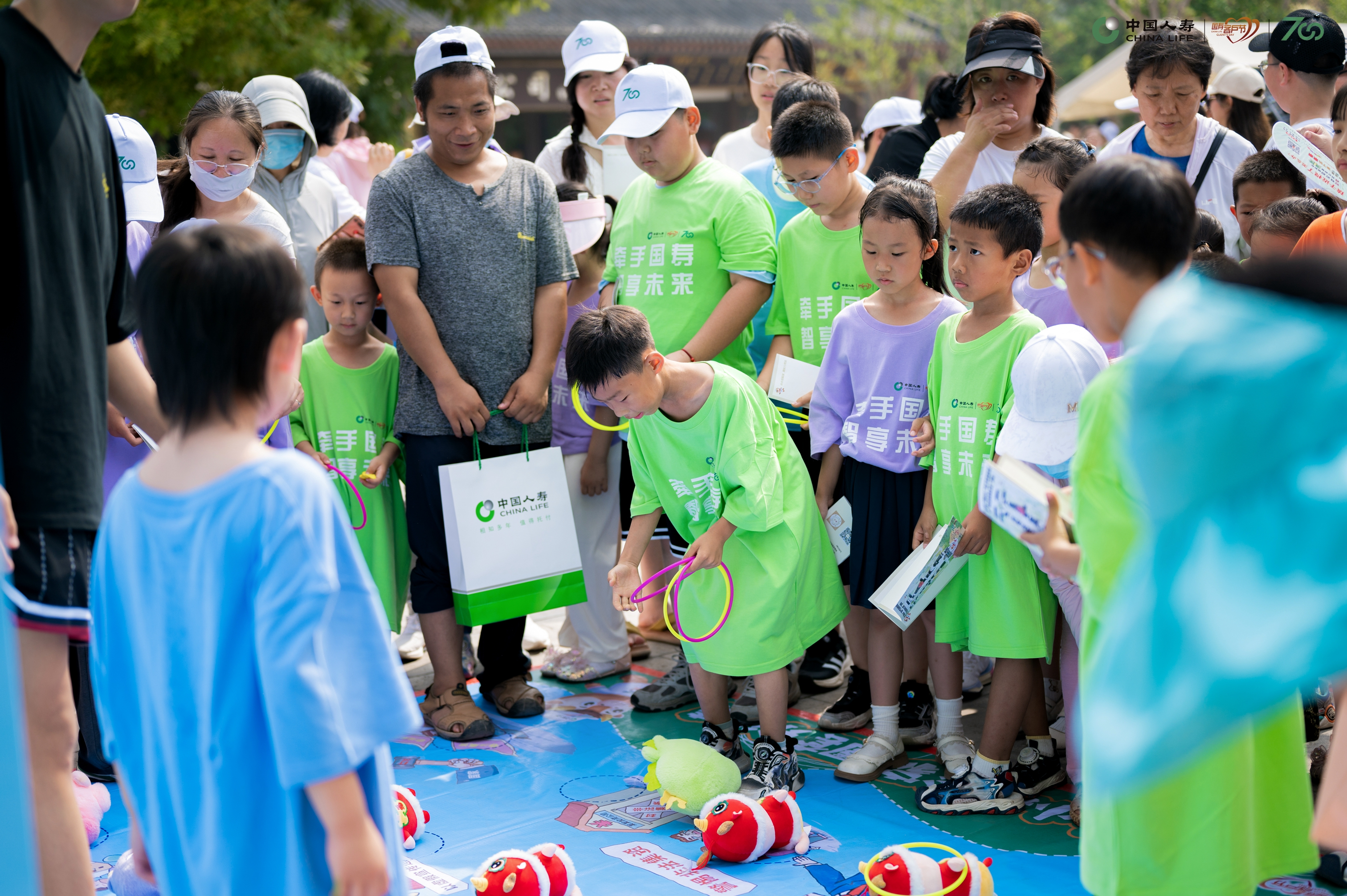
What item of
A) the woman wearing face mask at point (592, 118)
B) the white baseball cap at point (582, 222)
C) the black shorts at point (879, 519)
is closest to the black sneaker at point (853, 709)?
the black shorts at point (879, 519)

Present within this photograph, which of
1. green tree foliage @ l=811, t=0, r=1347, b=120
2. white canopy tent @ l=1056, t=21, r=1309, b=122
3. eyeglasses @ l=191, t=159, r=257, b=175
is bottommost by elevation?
eyeglasses @ l=191, t=159, r=257, b=175

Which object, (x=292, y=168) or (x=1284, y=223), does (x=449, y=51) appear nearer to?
(x=292, y=168)

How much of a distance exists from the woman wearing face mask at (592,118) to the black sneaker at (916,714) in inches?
91.4

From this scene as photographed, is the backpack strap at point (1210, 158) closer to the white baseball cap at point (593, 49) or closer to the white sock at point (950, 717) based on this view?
the white sock at point (950, 717)

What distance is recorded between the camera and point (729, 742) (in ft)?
11.4

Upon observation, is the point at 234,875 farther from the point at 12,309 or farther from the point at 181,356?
the point at 12,309

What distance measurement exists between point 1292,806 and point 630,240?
2.69 meters

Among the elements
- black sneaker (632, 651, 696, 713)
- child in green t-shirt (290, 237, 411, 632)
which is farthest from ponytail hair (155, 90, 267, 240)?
black sneaker (632, 651, 696, 713)

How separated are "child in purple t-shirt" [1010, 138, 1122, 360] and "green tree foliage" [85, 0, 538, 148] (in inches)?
284

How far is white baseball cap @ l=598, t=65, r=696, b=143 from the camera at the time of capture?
3771mm

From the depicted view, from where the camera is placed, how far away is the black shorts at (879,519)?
3363mm

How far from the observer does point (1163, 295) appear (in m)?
1.42

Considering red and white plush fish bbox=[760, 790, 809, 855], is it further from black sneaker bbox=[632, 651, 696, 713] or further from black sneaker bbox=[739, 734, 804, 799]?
black sneaker bbox=[632, 651, 696, 713]

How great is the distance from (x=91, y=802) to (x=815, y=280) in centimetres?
259
